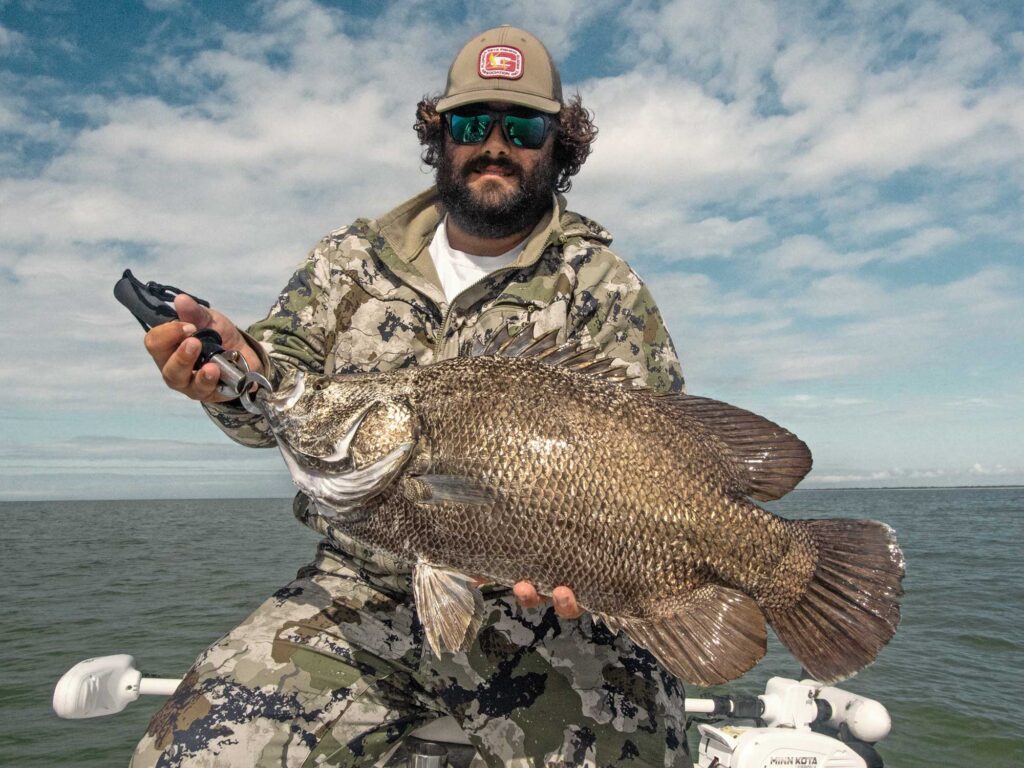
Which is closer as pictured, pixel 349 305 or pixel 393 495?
pixel 393 495

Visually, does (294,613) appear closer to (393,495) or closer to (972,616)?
(393,495)

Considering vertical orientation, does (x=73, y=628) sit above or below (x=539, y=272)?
below

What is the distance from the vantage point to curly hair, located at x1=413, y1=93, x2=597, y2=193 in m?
5.24

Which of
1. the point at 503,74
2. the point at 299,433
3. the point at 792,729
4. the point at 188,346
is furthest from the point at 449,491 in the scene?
the point at 792,729

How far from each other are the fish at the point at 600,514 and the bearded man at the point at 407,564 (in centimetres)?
22

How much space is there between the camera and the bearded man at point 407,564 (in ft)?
10.4

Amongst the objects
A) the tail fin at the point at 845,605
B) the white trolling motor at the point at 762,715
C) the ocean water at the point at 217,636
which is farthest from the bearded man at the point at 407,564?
the ocean water at the point at 217,636

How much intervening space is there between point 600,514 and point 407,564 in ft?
2.83

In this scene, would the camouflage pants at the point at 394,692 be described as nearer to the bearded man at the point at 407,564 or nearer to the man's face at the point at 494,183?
the bearded man at the point at 407,564

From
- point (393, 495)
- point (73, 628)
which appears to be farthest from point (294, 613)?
point (73, 628)

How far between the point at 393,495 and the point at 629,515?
87 centimetres

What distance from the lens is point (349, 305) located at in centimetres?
417

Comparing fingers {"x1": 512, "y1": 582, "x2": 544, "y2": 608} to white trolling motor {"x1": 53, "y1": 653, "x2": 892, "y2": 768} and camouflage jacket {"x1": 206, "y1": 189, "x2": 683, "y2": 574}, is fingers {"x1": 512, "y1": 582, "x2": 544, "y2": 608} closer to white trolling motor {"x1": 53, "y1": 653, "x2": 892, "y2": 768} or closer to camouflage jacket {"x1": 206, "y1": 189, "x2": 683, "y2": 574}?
camouflage jacket {"x1": 206, "y1": 189, "x2": 683, "y2": 574}

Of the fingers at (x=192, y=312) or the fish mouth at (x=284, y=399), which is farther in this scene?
the fish mouth at (x=284, y=399)
